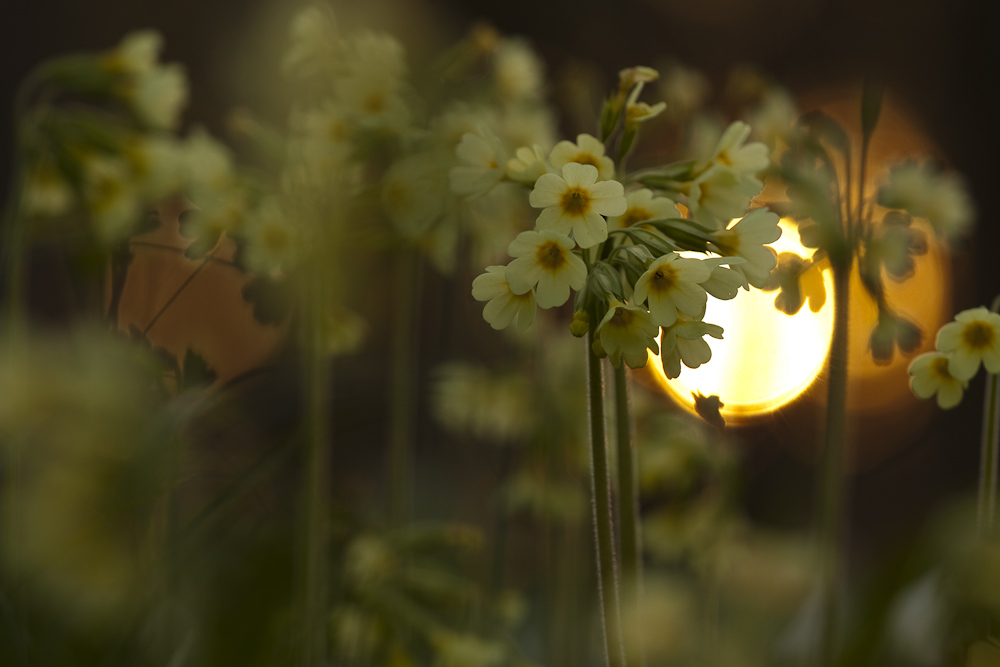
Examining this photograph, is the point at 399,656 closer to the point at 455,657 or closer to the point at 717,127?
the point at 455,657

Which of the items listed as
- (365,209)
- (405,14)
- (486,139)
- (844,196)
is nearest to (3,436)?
(365,209)

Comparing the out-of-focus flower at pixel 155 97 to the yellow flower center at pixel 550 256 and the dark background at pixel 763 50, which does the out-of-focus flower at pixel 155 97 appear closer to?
the yellow flower center at pixel 550 256

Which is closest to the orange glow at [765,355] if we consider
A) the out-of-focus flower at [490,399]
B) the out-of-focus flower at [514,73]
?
the out-of-focus flower at [490,399]

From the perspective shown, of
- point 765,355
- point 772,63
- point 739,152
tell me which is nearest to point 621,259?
point 739,152

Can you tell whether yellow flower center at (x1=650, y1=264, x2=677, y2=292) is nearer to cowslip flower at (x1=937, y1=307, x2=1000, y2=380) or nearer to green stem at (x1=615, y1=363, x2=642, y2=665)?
green stem at (x1=615, y1=363, x2=642, y2=665)

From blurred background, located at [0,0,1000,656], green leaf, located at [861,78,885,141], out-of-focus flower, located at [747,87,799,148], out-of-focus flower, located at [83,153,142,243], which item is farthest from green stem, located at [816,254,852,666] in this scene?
blurred background, located at [0,0,1000,656]

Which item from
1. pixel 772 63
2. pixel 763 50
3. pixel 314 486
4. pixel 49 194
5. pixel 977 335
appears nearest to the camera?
pixel 977 335

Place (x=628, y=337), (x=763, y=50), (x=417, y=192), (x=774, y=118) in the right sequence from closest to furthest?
(x=628, y=337), (x=417, y=192), (x=774, y=118), (x=763, y=50)

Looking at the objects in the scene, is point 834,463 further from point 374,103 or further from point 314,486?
point 374,103
